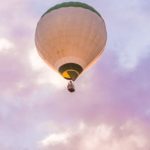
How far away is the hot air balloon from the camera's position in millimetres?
103688

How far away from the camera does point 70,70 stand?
10369 centimetres

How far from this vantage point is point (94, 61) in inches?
4183

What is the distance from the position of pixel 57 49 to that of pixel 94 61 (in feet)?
13.3

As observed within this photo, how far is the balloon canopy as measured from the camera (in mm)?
103688

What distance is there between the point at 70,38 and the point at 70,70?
8.57 ft

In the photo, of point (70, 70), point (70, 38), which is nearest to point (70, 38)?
point (70, 38)

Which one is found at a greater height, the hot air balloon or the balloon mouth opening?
the hot air balloon

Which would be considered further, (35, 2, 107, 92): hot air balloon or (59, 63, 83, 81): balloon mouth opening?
(35, 2, 107, 92): hot air balloon

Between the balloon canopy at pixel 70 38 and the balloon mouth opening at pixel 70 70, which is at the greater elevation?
the balloon canopy at pixel 70 38

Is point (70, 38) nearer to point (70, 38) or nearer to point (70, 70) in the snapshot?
point (70, 38)

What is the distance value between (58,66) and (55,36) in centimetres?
247

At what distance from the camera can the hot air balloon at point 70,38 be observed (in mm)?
103688

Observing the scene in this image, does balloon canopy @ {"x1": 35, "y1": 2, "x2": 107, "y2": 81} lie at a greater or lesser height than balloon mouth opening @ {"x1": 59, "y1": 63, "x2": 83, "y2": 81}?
greater

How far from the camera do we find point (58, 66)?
4097 inches
